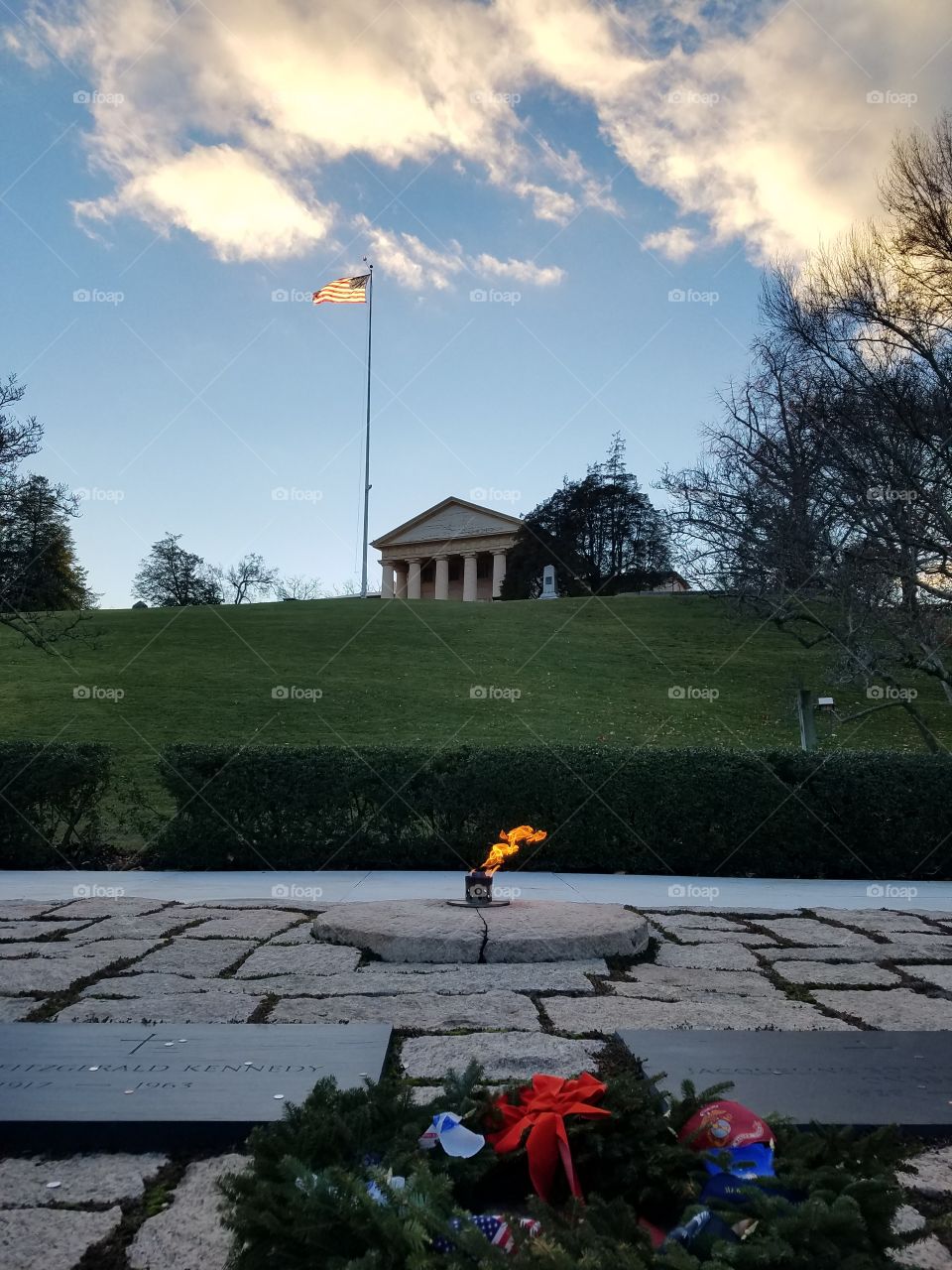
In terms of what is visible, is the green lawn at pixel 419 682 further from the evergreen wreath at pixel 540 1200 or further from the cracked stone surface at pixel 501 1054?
the evergreen wreath at pixel 540 1200

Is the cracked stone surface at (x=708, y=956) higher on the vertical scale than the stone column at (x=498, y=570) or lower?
lower

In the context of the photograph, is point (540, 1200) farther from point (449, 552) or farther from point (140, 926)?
point (449, 552)

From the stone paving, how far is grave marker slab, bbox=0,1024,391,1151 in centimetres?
8

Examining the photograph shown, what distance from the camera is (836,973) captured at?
16.3 ft

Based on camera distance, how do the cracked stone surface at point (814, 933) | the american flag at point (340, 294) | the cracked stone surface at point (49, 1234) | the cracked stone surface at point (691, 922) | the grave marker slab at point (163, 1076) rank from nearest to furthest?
the cracked stone surface at point (49, 1234) → the grave marker slab at point (163, 1076) → the cracked stone surface at point (814, 933) → the cracked stone surface at point (691, 922) → the american flag at point (340, 294)

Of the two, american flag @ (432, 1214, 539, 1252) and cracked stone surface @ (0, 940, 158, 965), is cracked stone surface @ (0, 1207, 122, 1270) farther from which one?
cracked stone surface @ (0, 940, 158, 965)

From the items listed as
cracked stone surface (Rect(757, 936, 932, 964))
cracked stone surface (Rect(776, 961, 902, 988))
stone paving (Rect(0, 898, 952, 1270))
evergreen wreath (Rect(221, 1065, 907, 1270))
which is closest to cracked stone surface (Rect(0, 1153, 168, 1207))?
stone paving (Rect(0, 898, 952, 1270))

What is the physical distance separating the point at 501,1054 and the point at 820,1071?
1074 mm

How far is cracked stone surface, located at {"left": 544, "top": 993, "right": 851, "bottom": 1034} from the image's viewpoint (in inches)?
153

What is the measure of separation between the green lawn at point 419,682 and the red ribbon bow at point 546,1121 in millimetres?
12673

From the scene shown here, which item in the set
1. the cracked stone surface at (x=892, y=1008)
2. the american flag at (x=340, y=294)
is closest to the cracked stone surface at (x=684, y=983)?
the cracked stone surface at (x=892, y=1008)

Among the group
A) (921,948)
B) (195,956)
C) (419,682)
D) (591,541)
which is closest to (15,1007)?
(195,956)

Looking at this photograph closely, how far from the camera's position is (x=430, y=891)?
313 inches

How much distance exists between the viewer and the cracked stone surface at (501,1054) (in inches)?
127
